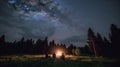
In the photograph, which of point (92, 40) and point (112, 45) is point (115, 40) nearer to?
point (112, 45)

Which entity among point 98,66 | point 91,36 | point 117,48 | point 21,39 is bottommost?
point 98,66

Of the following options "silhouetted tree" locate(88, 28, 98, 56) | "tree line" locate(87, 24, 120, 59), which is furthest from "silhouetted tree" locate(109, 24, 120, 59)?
"silhouetted tree" locate(88, 28, 98, 56)

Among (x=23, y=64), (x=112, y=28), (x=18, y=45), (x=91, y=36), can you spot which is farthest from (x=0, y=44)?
(x=112, y=28)

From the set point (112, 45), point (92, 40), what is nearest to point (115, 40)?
point (112, 45)

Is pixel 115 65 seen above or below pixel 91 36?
below

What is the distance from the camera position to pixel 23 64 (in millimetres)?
22141

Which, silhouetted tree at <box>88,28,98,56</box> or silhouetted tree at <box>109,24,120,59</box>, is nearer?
silhouetted tree at <box>109,24,120,59</box>

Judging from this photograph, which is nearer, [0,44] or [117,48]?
[117,48]

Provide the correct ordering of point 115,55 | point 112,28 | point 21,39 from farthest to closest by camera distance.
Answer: point 21,39 < point 112,28 < point 115,55

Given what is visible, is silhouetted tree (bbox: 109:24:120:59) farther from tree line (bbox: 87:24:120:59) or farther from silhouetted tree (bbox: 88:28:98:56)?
silhouetted tree (bbox: 88:28:98:56)

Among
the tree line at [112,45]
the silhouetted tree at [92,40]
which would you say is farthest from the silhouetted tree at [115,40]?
the silhouetted tree at [92,40]

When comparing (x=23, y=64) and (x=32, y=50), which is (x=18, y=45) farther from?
(x=23, y=64)

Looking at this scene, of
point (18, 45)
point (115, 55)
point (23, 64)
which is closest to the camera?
point (23, 64)

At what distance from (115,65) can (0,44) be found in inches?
1585
